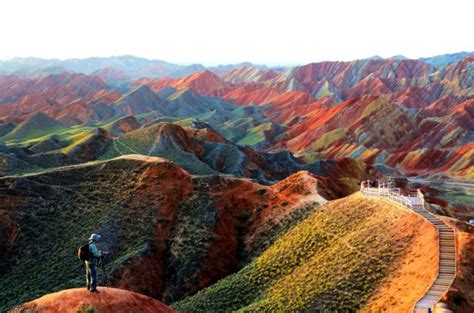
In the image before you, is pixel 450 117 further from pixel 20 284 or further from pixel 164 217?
pixel 20 284

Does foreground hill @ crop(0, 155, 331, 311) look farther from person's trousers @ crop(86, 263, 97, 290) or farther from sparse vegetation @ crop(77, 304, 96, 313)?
sparse vegetation @ crop(77, 304, 96, 313)

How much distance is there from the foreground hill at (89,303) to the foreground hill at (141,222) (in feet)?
78.0

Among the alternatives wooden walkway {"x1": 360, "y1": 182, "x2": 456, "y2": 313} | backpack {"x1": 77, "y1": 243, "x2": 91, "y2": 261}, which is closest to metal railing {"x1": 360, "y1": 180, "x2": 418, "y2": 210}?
wooden walkway {"x1": 360, "y1": 182, "x2": 456, "y2": 313}

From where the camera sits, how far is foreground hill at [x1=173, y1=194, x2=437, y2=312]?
3048 centimetres

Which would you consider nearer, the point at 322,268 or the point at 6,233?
the point at 322,268

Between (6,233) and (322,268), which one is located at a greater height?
(322,268)

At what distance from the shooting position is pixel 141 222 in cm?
5462

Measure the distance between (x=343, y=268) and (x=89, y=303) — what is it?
1813 centimetres

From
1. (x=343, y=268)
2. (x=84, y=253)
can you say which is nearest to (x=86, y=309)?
(x=84, y=253)

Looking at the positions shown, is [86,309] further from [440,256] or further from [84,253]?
[440,256]

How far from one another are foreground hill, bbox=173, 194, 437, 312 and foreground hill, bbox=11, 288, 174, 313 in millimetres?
13133

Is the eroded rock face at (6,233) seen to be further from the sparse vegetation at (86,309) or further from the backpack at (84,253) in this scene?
the backpack at (84,253)

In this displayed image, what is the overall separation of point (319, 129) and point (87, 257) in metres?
165

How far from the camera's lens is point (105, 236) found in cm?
5234
